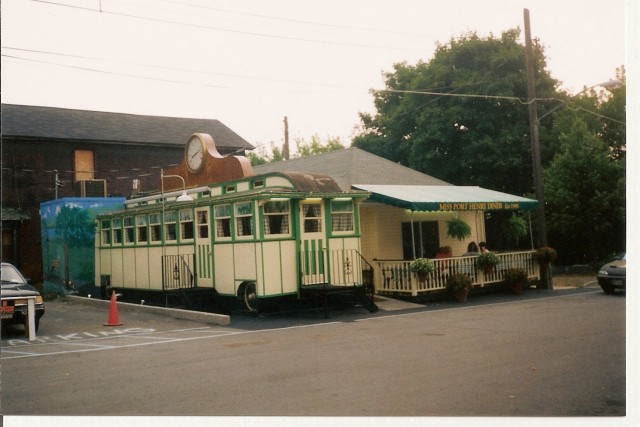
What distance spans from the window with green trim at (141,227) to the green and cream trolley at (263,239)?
1098 mm

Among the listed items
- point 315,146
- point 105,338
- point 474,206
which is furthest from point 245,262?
point 315,146

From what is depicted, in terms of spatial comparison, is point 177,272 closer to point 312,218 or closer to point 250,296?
point 250,296

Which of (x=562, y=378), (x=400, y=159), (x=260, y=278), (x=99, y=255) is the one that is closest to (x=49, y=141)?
(x=99, y=255)

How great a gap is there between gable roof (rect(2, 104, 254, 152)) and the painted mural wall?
3589 millimetres

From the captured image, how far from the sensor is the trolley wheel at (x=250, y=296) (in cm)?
1409

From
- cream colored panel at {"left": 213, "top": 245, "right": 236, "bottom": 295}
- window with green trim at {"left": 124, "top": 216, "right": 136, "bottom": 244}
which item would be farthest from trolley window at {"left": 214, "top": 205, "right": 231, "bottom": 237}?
window with green trim at {"left": 124, "top": 216, "right": 136, "bottom": 244}

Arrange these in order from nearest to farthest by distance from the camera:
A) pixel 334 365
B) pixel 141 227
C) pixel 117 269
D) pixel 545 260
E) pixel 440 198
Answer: pixel 334 365 < pixel 440 198 < pixel 545 260 < pixel 141 227 < pixel 117 269

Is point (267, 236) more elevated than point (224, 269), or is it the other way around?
point (267, 236)

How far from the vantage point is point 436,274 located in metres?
16.1

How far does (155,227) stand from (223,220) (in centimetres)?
372

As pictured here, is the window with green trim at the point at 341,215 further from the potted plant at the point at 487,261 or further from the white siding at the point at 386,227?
the potted plant at the point at 487,261

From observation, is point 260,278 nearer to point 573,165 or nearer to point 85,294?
point 573,165

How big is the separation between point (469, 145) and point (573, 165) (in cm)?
1176

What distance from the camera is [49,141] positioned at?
23406 mm
